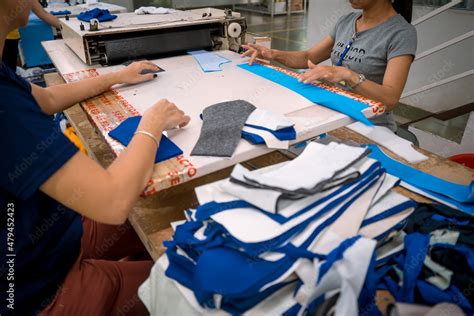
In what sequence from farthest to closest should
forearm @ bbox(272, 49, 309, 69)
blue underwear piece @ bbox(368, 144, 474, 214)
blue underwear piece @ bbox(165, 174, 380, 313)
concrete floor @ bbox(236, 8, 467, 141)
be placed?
concrete floor @ bbox(236, 8, 467, 141) < forearm @ bbox(272, 49, 309, 69) < blue underwear piece @ bbox(368, 144, 474, 214) < blue underwear piece @ bbox(165, 174, 380, 313)

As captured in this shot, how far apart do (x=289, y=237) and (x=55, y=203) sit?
617 millimetres

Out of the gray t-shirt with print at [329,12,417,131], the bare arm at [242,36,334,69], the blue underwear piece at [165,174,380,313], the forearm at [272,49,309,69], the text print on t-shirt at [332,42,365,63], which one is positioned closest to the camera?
the blue underwear piece at [165,174,380,313]

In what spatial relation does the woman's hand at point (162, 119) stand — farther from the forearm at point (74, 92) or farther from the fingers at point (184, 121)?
the forearm at point (74, 92)

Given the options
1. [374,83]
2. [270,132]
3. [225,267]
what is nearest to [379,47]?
[374,83]

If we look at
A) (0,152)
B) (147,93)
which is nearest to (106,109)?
(147,93)

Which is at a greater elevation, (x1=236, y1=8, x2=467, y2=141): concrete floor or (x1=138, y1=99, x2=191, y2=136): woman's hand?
(x1=138, y1=99, x2=191, y2=136): woman's hand

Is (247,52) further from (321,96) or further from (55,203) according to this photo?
(55,203)

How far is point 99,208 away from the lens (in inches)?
30.0

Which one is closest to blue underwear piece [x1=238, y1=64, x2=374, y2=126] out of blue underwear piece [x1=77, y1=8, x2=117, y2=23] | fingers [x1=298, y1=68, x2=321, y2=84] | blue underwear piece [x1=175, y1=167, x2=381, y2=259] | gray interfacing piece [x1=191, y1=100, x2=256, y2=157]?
fingers [x1=298, y1=68, x2=321, y2=84]

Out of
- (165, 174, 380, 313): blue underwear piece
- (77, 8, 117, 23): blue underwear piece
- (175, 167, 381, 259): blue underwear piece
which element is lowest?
(165, 174, 380, 313): blue underwear piece

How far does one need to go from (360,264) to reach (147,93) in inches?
39.6

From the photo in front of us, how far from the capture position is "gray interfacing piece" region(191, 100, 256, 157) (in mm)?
923

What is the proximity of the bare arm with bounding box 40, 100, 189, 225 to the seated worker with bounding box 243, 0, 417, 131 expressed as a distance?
2.52 ft

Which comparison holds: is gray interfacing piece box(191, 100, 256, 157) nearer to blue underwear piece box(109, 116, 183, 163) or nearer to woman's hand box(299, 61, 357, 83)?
blue underwear piece box(109, 116, 183, 163)
